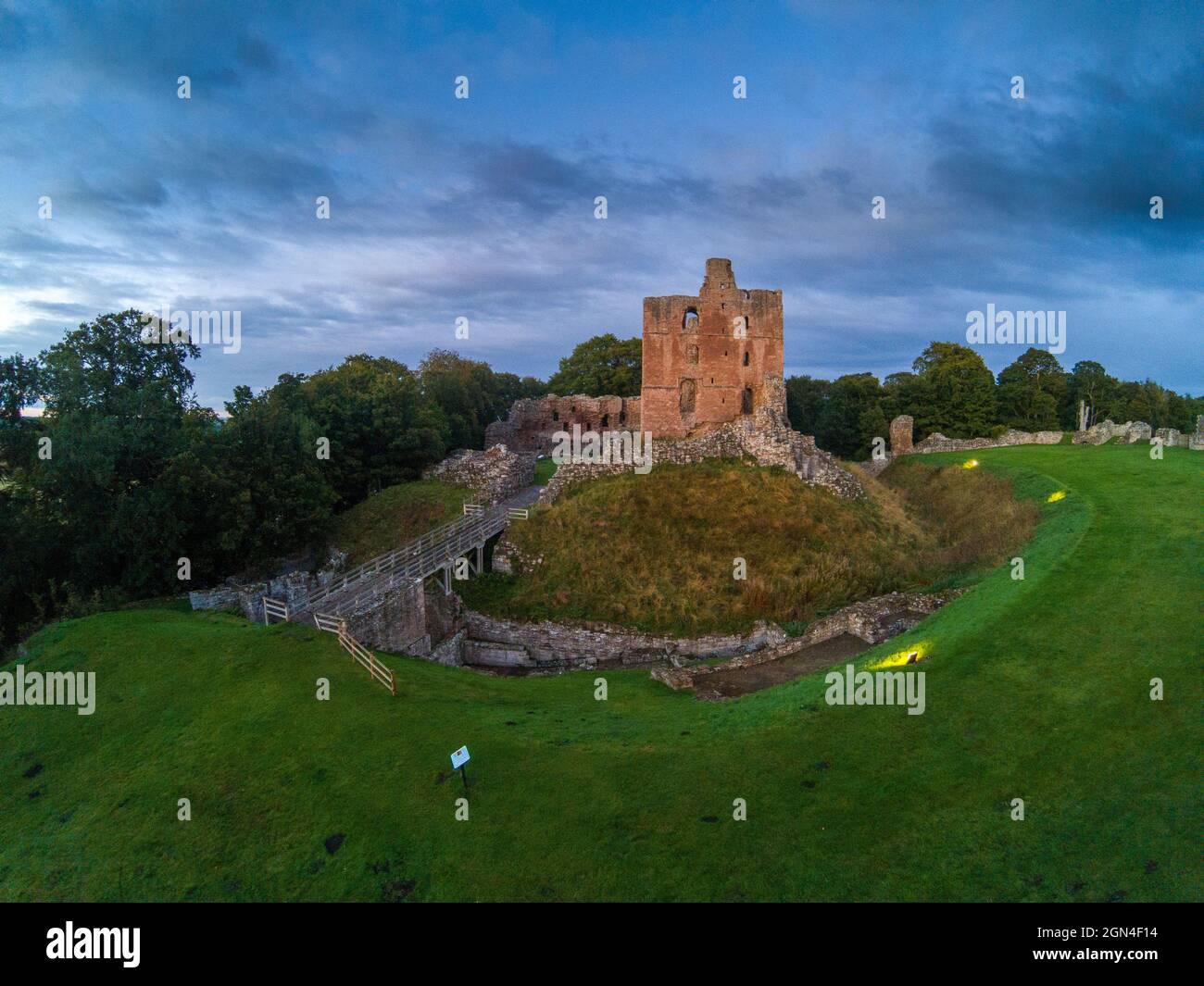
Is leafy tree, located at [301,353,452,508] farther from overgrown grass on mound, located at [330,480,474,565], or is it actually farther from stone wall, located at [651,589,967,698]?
stone wall, located at [651,589,967,698]

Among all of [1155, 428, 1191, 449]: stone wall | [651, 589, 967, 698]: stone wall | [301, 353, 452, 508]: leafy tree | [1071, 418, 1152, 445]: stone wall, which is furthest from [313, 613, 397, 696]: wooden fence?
[1071, 418, 1152, 445]: stone wall

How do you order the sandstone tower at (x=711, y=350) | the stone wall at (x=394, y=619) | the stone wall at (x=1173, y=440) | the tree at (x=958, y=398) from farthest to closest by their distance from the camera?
the tree at (x=958, y=398) < the sandstone tower at (x=711, y=350) < the stone wall at (x=1173, y=440) < the stone wall at (x=394, y=619)

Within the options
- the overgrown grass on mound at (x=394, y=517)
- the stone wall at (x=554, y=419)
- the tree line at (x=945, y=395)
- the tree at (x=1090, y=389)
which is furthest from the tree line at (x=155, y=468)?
the tree at (x=1090, y=389)

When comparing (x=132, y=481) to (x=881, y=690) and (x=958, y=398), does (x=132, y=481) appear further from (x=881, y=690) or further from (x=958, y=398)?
(x=958, y=398)

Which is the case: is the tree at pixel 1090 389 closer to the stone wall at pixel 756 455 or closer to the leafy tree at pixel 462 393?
the stone wall at pixel 756 455

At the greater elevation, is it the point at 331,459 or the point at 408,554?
the point at 331,459

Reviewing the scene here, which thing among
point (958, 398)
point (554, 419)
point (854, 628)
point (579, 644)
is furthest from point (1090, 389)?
point (579, 644)

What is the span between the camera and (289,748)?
40.3 ft

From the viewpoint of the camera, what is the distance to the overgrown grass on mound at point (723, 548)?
77.7ft

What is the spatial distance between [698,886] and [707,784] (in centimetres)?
217

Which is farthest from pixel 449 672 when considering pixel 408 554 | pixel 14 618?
pixel 14 618

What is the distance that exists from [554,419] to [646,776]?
1624 inches
